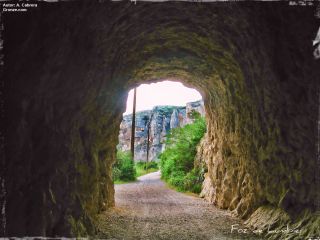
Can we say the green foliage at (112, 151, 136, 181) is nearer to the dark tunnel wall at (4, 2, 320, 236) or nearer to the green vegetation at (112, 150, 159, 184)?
the green vegetation at (112, 150, 159, 184)

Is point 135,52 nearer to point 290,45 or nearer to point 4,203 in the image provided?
point 290,45

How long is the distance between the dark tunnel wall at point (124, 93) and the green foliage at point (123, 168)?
12.7 m

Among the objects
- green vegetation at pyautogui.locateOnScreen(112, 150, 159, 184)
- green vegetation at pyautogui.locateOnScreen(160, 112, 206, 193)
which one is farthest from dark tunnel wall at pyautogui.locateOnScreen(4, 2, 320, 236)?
green vegetation at pyautogui.locateOnScreen(112, 150, 159, 184)

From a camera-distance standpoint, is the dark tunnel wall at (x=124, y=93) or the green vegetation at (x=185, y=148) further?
the green vegetation at (x=185, y=148)

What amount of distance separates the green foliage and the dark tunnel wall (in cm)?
1273

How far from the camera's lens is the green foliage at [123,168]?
Answer: 78.2 feet

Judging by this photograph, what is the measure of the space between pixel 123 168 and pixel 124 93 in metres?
14.1

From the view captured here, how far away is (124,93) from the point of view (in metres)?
11.2

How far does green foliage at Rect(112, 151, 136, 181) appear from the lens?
23845 mm

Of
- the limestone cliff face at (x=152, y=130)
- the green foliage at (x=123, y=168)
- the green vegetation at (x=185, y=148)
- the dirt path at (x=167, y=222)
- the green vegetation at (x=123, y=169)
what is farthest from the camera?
the limestone cliff face at (x=152, y=130)

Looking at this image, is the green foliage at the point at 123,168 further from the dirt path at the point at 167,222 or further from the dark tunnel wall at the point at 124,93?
the dark tunnel wall at the point at 124,93

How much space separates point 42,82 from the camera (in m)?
4.38

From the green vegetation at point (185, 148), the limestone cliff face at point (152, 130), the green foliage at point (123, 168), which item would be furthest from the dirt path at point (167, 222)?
the limestone cliff face at point (152, 130)

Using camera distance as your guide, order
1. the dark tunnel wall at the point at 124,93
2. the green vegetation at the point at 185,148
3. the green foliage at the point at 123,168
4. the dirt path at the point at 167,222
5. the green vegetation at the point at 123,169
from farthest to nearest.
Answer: the green foliage at the point at 123,168 < the green vegetation at the point at 123,169 < the green vegetation at the point at 185,148 < the dirt path at the point at 167,222 < the dark tunnel wall at the point at 124,93
